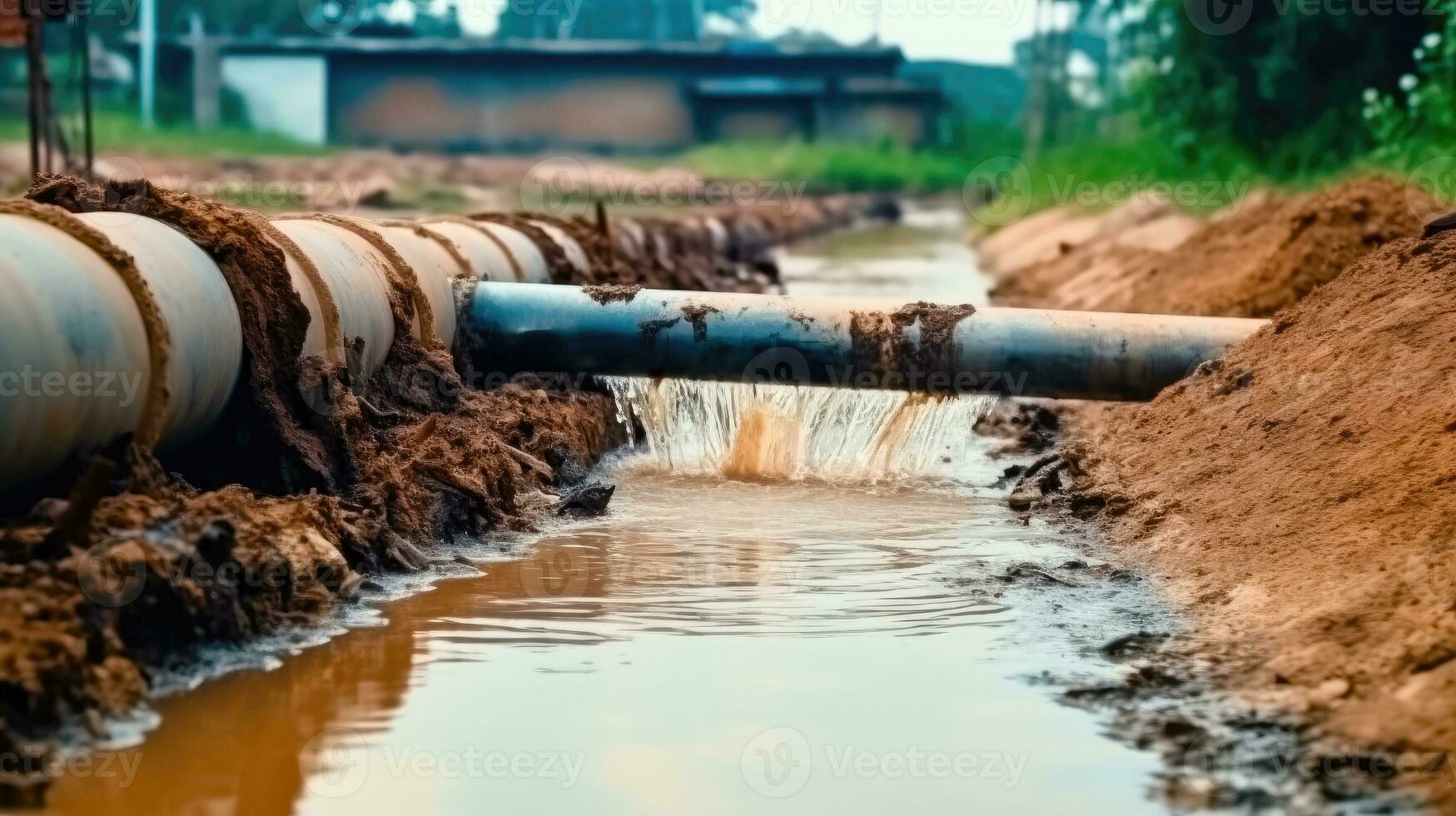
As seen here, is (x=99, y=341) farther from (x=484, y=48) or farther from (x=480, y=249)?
(x=484, y=48)

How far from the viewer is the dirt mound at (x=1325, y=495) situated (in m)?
4.09

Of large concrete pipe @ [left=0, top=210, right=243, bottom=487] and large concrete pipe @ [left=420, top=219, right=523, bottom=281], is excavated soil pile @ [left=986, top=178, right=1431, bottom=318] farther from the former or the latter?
large concrete pipe @ [left=0, top=210, right=243, bottom=487]

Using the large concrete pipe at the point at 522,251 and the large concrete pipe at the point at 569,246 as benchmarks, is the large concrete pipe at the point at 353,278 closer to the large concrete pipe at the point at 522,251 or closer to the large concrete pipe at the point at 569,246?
the large concrete pipe at the point at 522,251

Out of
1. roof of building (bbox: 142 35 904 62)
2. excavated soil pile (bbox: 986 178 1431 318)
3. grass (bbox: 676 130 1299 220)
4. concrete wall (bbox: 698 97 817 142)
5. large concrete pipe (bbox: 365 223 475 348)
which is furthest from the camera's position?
concrete wall (bbox: 698 97 817 142)

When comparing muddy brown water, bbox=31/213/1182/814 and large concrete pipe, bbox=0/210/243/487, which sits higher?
large concrete pipe, bbox=0/210/243/487

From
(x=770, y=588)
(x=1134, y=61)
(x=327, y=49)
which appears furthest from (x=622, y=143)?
(x=770, y=588)

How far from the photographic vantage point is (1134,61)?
30.8 meters

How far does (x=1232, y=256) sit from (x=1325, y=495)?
718cm

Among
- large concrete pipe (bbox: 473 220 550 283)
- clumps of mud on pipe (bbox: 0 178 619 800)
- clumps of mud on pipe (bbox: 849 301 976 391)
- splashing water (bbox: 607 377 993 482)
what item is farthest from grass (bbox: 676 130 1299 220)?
clumps of mud on pipe (bbox: 0 178 619 800)

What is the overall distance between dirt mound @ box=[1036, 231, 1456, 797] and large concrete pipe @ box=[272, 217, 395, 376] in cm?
281

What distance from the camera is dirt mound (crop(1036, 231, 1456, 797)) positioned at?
409 cm

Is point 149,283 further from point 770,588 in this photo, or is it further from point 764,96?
point 764,96

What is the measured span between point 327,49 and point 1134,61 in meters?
17.8

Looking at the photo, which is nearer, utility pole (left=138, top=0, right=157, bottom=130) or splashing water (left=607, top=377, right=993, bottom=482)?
splashing water (left=607, top=377, right=993, bottom=482)
